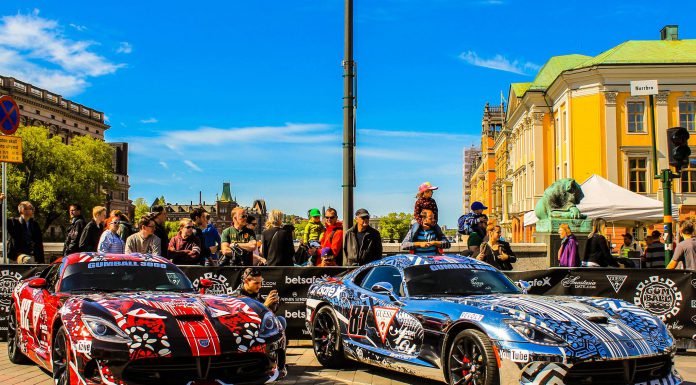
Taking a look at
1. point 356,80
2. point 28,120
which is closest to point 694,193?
point 356,80

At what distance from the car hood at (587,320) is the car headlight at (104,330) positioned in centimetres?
324

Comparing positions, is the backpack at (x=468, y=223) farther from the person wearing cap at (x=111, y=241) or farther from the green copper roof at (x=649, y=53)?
the green copper roof at (x=649, y=53)

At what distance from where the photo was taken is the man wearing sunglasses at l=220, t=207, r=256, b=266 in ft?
38.9

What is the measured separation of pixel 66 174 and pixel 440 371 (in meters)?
69.4

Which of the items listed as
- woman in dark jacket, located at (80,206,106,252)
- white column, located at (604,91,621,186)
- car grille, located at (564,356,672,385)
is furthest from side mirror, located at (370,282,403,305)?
white column, located at (604,91,621,186)

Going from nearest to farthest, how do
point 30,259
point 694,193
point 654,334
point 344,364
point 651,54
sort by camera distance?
point 654,334 → point 344,364 → point 30,259 → point 694,193 → point 651,54

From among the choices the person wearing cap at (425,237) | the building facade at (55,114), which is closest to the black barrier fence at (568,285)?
the person wearing cap at (425,237)

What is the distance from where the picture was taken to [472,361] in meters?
6.55

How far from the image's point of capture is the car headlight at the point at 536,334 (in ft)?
20.1

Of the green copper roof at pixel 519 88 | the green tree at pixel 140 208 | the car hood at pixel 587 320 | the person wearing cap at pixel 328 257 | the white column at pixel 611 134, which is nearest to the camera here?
the car hood at pixel 587 320

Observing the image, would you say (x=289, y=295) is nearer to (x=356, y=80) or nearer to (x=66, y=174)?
(x=356, y=80)

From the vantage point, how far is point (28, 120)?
101125 millimetres

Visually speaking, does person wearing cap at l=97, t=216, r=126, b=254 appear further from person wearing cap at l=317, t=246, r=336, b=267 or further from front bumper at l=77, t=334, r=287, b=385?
front bumper at l=77, t=334, r=287, b=385

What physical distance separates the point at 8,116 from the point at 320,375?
8569mm
